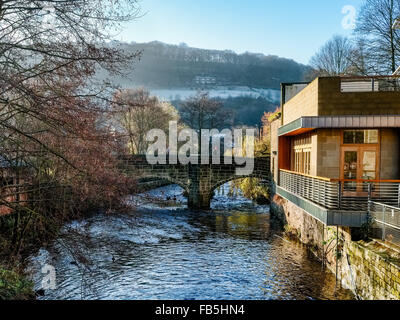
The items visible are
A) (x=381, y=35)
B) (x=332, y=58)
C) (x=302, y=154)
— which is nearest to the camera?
(x=302, y=154)

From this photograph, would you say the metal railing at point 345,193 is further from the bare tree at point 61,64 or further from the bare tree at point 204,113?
the bare tree at point 204,113

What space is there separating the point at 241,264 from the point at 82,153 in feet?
26.1

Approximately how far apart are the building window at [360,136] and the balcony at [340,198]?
142 centimetres

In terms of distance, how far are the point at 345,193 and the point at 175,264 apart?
6.45 metres

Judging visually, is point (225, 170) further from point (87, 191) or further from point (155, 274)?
point (87, 191)

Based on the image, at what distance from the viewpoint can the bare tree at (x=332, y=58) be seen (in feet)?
108

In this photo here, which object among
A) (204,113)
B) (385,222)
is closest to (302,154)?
(385,222)

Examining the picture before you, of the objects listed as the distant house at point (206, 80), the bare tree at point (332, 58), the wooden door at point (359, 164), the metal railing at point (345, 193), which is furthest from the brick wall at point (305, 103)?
the distant house at point (206, 80)

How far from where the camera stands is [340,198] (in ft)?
30.5

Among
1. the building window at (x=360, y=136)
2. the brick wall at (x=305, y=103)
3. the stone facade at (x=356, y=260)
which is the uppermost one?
the brick wall at (x=305, y=103)

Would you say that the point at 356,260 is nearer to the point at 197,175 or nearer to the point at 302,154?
the point at 302,154

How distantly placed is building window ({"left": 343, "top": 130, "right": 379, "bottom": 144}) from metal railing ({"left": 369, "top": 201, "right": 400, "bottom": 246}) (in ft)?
11.0

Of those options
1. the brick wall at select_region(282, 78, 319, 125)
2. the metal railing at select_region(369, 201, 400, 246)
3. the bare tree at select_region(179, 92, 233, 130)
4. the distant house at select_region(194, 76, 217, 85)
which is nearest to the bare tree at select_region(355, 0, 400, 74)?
the brick wall at select_region(282, 78, 319, 125)

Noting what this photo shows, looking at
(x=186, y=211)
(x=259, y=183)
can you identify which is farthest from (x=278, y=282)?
(x=259, y=183)
